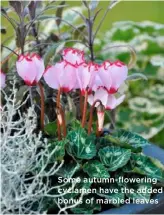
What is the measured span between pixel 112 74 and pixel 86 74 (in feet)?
0.17

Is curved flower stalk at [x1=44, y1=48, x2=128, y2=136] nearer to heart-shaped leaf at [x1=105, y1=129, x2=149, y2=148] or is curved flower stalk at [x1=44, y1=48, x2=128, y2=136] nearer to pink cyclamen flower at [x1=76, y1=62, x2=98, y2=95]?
pink cyclamen flower at [x1=76, y1=62, x2=98, y2=95]

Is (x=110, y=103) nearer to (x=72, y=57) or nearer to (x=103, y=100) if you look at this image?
(x=103, y=100)

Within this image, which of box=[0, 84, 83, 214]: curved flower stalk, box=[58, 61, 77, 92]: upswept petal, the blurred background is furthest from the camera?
the blurred background

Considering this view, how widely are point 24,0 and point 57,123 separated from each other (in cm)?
31

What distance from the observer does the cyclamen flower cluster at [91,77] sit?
1.02 meters

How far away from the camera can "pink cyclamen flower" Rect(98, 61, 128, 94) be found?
1.02 meters

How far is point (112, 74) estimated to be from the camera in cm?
103

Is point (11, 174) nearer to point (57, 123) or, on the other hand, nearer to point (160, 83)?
point (57, 123)

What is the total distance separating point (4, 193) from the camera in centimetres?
93

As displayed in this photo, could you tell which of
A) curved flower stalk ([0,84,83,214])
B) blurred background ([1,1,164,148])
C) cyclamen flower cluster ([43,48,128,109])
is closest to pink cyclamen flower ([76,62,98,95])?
cyclamen flower cluster ([43,48,128,109])

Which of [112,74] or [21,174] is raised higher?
[112,74]

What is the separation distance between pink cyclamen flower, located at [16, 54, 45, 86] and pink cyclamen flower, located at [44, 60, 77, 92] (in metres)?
0.02

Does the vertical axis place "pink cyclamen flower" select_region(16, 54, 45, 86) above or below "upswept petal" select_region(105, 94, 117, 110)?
above

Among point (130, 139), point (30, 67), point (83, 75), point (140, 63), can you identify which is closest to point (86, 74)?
point (83, 75)
